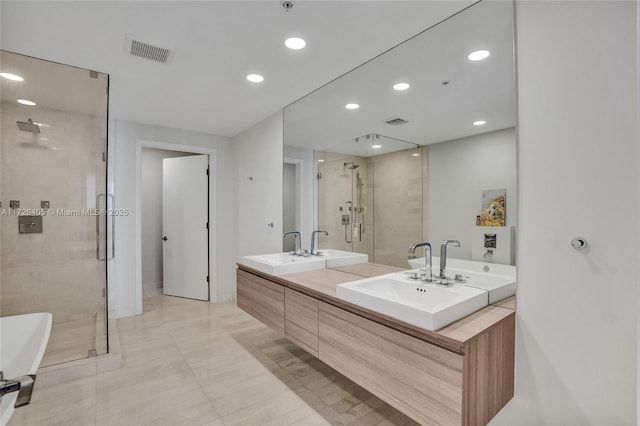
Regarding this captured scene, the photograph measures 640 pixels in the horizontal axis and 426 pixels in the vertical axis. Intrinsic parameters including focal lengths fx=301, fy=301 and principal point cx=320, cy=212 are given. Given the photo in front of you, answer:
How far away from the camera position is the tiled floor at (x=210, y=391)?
189 centimetres

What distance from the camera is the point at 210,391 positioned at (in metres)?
2.18

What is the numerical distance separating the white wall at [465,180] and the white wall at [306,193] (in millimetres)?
1337

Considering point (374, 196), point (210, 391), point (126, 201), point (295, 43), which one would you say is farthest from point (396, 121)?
point (126, 201)

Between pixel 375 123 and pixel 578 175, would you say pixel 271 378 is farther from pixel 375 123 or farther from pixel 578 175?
pixel 578 175

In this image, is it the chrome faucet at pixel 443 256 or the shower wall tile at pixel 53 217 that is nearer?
the chrome faucet at pixel 443 256

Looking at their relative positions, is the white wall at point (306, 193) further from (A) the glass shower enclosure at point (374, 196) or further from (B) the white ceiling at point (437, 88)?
(B) the white ceiling at point (437, 88)

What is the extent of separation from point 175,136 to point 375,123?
2975mm

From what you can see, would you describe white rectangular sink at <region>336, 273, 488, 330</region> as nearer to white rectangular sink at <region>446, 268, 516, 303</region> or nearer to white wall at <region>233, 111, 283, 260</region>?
white rectangular sink at <region>446, 268, 516, 303</region>

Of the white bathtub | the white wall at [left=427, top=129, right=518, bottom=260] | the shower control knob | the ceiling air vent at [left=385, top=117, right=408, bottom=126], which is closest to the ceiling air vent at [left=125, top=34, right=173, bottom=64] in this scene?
the ceiling air vent at [left=385, top=117, right=408, bottom=126]

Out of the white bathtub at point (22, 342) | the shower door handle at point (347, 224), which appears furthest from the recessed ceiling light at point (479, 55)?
the white bathtub at point (22, 342)

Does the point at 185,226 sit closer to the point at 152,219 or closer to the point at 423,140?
the point at 152,219

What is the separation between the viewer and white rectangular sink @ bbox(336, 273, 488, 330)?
1.30 meters

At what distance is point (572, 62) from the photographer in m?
1.32

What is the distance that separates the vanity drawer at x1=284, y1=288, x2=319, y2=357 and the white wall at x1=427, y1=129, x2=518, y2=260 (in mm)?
895
